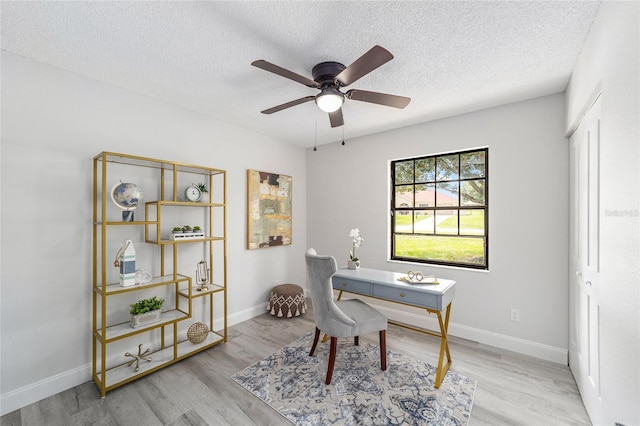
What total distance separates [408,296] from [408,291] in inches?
1.9

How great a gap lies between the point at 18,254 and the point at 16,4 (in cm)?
167

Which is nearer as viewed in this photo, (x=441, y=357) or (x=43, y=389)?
(x=43, y=389)

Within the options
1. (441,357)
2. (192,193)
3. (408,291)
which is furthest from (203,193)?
(441,357)

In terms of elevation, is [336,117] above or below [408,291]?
above

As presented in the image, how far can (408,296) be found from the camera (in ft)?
7.68

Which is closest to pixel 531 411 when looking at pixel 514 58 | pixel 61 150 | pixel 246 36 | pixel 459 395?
pixel 459 395

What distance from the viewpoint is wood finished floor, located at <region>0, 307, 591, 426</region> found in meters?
1.84

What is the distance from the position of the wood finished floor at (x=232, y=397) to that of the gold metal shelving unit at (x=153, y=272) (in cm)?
17

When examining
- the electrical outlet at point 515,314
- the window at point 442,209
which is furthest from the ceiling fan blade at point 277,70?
the electrical outlet at point 515,314

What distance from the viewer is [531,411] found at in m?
1.90

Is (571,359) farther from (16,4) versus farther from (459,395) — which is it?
(16,4)

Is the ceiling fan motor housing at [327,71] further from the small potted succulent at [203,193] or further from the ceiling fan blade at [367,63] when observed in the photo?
the small potted succulent at [203,193]

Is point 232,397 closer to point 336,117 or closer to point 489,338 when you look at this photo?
point 336,117

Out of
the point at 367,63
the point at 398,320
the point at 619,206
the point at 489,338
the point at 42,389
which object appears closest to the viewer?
the point at 619,206
